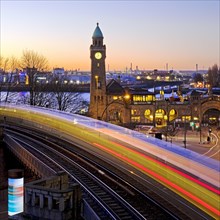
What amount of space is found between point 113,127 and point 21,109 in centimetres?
1570

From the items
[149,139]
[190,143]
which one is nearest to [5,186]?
[149,139]

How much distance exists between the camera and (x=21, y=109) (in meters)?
44.7

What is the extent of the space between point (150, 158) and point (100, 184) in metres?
3.01

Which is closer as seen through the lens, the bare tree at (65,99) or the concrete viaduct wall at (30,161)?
the concrete viaduct wall at (30,161)

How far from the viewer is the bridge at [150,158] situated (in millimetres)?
14531

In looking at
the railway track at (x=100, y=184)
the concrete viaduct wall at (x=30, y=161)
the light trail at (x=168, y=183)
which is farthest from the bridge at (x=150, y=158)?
the concrete viaduct wall at (x=30, y=161)

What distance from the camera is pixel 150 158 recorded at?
21.1 m

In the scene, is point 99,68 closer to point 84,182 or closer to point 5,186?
point 5,186

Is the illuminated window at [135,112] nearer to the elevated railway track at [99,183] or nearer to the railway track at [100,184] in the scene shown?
the elevated railway track at [99,183]

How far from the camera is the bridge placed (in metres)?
14.5

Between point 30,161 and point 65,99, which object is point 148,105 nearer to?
point 65,99

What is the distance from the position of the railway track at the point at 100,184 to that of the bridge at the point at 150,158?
3.18 feet

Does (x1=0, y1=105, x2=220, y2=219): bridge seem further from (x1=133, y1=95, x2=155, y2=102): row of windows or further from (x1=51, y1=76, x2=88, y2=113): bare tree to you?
(x1=133, y1=95, x2=155, y2=102): row of windows

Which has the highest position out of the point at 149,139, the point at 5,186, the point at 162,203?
the point at 149,139
